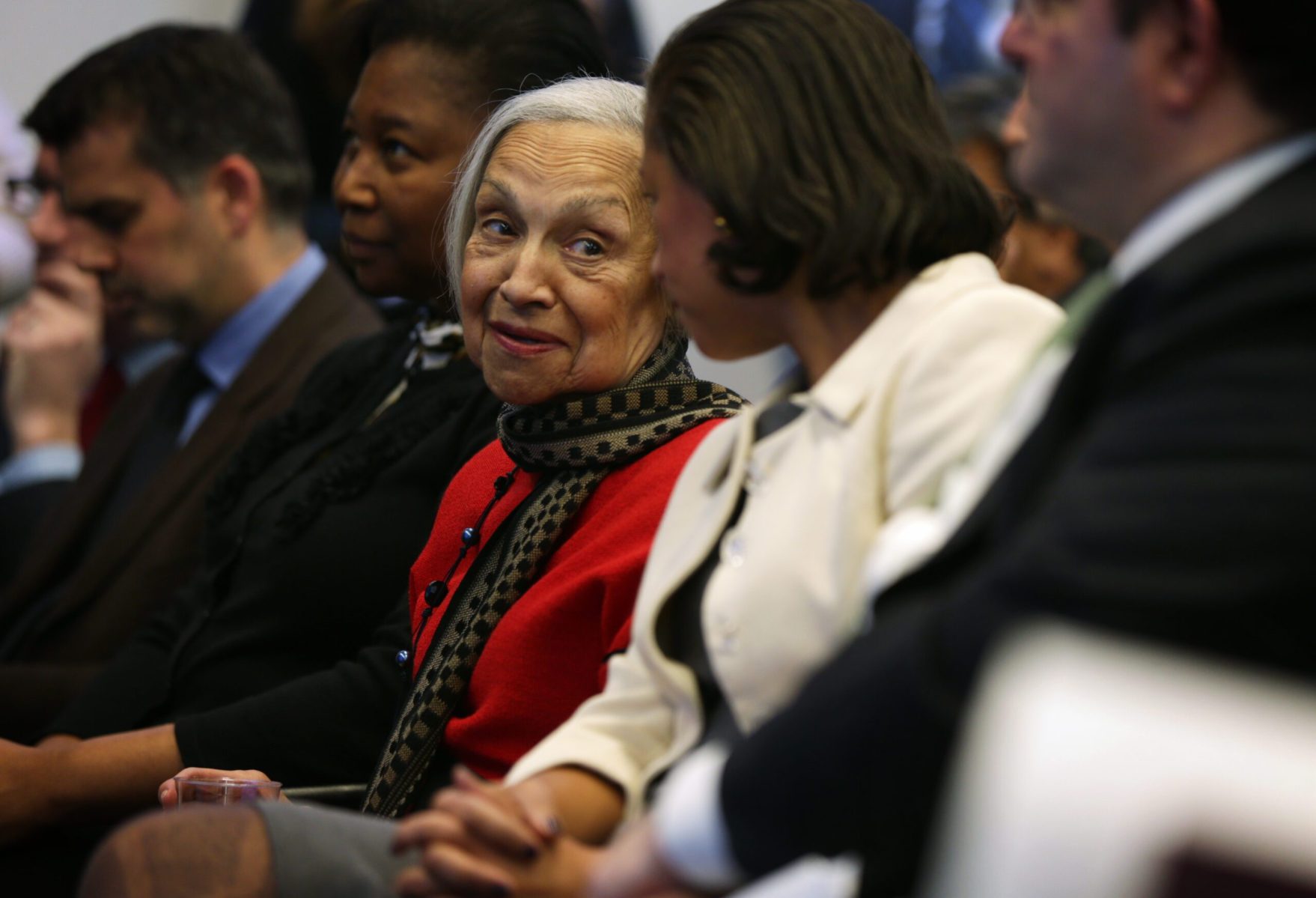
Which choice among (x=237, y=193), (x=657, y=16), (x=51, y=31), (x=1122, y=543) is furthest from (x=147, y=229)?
(x=51, y=31)

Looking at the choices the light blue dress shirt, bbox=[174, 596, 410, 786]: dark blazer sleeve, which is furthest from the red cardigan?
the light blue dress shirt

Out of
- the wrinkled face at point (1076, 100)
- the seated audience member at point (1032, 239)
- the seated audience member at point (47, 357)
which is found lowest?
the seated audience member at point (47, 357)

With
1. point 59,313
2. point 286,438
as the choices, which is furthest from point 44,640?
point 59,313

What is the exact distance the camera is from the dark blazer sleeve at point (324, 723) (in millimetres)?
2066

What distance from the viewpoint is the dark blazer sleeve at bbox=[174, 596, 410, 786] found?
2066 mm

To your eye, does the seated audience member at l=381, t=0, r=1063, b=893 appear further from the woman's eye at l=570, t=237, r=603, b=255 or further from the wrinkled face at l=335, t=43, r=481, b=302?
the wrinkled face at l=335, t=43, r=481, b=302

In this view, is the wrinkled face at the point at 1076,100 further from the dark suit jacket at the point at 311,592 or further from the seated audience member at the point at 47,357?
the seated audience member at the point at 47,357

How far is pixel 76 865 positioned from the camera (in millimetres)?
2293

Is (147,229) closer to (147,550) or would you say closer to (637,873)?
(147,550)

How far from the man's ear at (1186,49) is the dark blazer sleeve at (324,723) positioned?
→ 1285 millimetres

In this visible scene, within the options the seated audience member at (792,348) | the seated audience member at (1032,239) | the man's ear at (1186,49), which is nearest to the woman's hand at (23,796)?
the seated audience member at (792,348)

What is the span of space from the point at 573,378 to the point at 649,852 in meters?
0.82

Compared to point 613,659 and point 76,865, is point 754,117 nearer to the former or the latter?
point 613,659

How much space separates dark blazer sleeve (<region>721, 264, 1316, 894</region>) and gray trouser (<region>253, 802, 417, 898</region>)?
38 cm
